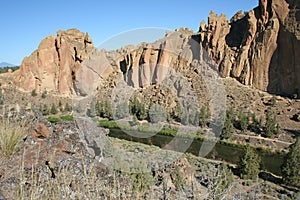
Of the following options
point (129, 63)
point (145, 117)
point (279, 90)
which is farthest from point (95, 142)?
point (129, 63)

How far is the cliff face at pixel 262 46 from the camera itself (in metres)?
50.0

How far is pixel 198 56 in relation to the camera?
6172cm

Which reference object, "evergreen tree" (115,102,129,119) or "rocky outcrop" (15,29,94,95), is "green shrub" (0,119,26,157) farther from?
"rocky outcrop" (15,29,94,95)

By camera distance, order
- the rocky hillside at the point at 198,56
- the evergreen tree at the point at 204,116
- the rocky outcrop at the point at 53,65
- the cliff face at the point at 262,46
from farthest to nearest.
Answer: the rocky outcrop at the point at 53,65 < the rocky hillside at the point at 198,56 < the cliff face at the point at 262,46 < the evergreen tree at the point at 204,116

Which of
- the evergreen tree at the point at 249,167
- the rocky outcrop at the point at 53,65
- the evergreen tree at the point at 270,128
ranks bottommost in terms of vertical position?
the evergreen tree at the point at 249,167

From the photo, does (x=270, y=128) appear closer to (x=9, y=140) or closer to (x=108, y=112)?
(x=108, y=112)

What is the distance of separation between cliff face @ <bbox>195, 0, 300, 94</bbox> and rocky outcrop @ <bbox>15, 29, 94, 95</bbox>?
30.7 m

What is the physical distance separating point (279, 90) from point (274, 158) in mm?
28967

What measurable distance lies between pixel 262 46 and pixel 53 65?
4593cm

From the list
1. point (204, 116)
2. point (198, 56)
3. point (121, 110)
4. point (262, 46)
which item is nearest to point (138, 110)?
point (121, 110)

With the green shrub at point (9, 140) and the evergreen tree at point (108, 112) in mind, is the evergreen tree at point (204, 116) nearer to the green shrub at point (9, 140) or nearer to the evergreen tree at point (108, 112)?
the evergreen tree at point (108, 112)

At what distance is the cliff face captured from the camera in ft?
164

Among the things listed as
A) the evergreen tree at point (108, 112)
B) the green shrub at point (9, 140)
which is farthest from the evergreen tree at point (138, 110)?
the green shrub at point (9, 140)

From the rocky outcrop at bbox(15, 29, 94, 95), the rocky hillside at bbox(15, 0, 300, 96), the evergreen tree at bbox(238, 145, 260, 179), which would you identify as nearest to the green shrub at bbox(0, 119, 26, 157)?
the evergreen tree at bbox(238, 145, 260, 179)
